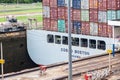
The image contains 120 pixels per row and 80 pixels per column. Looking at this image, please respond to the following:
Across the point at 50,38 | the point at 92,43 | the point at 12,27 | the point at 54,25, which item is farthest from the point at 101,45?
the point at 12,27

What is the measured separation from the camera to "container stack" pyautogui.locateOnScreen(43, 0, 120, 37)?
148ft

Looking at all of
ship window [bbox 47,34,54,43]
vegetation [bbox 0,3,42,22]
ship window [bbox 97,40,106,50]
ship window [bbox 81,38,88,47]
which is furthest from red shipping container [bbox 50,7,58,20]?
vegetation [bbox 0,3,42,22]

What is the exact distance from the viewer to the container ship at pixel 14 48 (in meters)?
50.9

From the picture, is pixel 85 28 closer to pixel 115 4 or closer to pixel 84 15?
pixel 84 15

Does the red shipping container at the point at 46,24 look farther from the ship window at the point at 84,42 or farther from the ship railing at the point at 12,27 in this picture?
the ship window at the point at 84,42

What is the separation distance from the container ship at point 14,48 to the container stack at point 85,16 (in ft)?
15.4

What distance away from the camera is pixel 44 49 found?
52.1 meters

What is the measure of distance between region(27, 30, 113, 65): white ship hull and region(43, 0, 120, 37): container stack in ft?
2.58

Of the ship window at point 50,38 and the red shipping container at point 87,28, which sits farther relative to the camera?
the ship window at point 50,38

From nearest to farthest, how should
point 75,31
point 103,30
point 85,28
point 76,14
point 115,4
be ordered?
point 115,4 → point 103,30 → point 85,28 → point 76,14 → point 75,31

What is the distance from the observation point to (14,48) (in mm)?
52688

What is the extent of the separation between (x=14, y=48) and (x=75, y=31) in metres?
9.32

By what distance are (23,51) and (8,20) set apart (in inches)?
376

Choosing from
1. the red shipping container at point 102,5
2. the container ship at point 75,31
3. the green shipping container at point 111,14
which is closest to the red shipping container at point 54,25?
the container ship at point 75,31
